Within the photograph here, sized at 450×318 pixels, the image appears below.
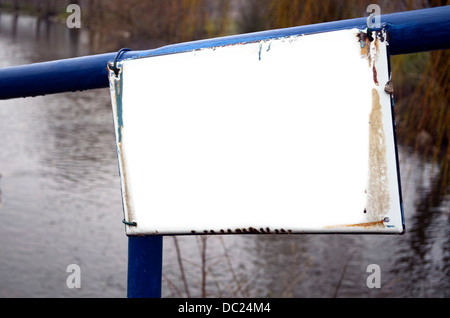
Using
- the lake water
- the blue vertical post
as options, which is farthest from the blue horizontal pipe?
the lake water

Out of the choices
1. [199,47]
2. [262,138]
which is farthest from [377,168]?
[199,47]

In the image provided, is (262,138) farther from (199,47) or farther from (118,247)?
(118,247)

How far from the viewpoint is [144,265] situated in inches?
28.4

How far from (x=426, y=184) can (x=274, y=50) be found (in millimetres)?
6026

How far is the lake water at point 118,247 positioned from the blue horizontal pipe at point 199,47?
7.65 feet

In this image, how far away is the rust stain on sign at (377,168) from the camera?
57cm

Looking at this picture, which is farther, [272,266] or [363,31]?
[272,266]

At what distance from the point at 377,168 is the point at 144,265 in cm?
31

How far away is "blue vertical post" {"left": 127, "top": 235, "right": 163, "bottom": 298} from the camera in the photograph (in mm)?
716

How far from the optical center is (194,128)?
66cm

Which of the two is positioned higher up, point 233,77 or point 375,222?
point 233,77
